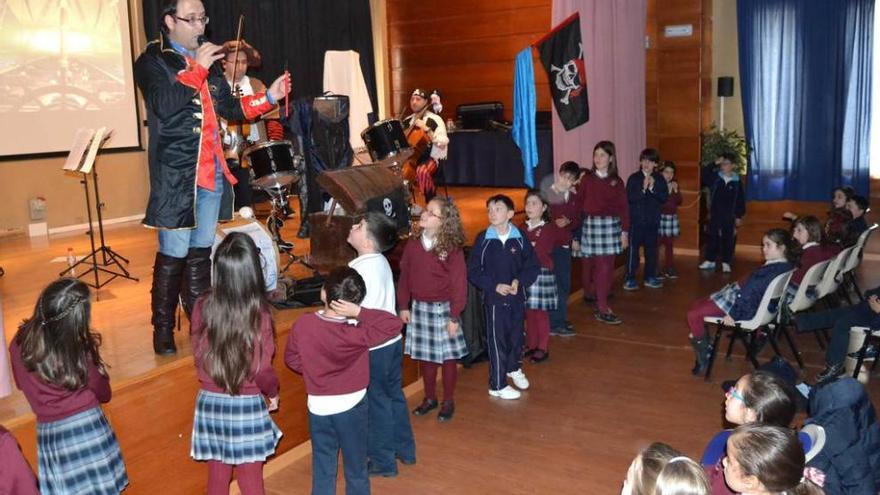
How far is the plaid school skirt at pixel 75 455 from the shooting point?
9.23ft

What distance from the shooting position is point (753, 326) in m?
5.05

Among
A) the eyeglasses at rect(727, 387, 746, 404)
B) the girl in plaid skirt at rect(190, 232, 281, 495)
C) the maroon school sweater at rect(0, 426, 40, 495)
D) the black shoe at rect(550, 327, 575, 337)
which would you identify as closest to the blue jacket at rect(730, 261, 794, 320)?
the black shoe at rect(550, 327, 575, 337)

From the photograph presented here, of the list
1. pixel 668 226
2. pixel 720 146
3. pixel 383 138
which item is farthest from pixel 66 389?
pixel 720 146

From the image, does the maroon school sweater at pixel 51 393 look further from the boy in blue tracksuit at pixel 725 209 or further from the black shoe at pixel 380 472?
the boy in blue tracksuit at pixel 725 209

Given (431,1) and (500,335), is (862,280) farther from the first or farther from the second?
(431,1)

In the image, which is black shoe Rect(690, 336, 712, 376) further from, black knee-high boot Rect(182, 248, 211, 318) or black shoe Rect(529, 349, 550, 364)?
black knee-high boot Rect(182, 248, 211, 318)

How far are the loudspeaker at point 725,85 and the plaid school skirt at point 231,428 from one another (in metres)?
7.98

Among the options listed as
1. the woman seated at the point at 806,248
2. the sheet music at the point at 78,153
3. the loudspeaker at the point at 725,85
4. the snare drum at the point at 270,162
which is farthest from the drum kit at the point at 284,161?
the loudspeaker at the point at 725,85

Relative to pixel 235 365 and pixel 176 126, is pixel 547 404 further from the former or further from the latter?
pixel 176 126

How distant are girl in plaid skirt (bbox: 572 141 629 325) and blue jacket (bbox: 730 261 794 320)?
1513mm

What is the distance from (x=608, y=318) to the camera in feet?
21.5

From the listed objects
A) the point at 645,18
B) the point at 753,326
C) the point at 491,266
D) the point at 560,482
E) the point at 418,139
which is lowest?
the point at 560,482

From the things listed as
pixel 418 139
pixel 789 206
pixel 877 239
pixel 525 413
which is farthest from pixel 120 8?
pixel 877 239

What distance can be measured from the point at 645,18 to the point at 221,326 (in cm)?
724
